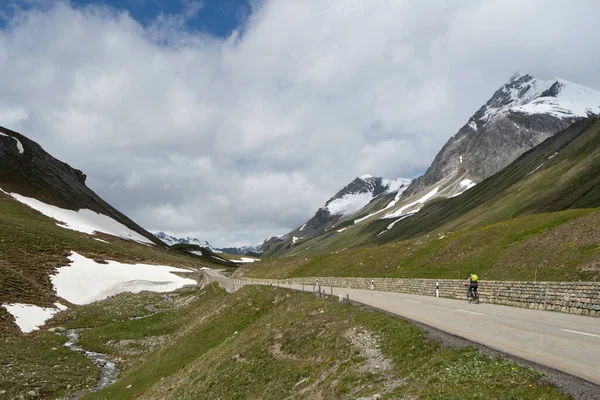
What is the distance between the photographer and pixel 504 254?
53.8m

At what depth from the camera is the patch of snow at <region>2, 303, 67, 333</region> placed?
46969 mm

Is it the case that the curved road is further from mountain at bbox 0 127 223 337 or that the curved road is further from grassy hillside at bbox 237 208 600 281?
mountain at bbox 0 127 223 337

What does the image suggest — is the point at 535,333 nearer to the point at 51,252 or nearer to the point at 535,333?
the point at 535,333

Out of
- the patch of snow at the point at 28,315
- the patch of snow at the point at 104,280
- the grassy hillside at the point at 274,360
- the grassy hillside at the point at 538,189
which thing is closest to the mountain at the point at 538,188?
the grassy hillside at the point at 538,189

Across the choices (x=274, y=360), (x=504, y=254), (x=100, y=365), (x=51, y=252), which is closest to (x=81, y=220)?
(x=51, y=252)

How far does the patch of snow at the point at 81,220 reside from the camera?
13327cm

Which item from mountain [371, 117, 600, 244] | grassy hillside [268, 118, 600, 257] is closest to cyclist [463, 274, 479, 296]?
mountain [371, 117, 600, 244]

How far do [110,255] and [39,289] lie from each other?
136 feet

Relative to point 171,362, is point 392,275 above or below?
above

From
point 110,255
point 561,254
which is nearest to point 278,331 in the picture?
point 561,254

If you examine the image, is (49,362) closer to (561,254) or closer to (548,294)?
(548,294)

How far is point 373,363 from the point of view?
55.2 ft

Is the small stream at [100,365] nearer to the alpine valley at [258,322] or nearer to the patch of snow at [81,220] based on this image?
the alpine valley at [258,322]

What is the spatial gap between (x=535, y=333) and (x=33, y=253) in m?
88.1
